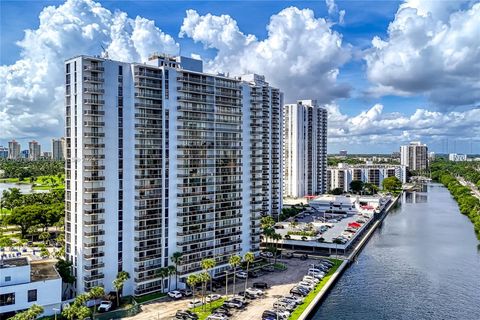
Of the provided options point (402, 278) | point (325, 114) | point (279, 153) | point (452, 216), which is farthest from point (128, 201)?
point (325, 114)

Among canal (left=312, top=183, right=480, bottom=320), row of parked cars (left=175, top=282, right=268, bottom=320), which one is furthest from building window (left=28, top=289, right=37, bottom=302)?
canal (left=312, top=183, right=480, bottom=320)

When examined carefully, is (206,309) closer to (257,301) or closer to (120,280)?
(257,301)

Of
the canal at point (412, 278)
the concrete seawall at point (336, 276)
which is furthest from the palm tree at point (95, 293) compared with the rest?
the canal at point (412, 278)

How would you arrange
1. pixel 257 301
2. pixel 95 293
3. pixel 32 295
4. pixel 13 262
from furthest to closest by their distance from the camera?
→ pixel 257 301 → pixel 13 262 → pixel 95 293 → pixel 32 295

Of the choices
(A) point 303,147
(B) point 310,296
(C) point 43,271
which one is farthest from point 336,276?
(A) point 303,147

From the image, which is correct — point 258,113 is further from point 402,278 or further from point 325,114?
point 325,114

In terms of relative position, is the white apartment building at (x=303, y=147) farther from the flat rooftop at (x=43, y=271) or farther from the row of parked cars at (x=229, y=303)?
the flat rooftop at (x=43, y=271)

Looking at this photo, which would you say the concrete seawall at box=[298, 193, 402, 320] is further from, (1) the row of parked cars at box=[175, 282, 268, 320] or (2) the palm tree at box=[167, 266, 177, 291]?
(2) the palm tree at box=[167, 266, 177, 291]
